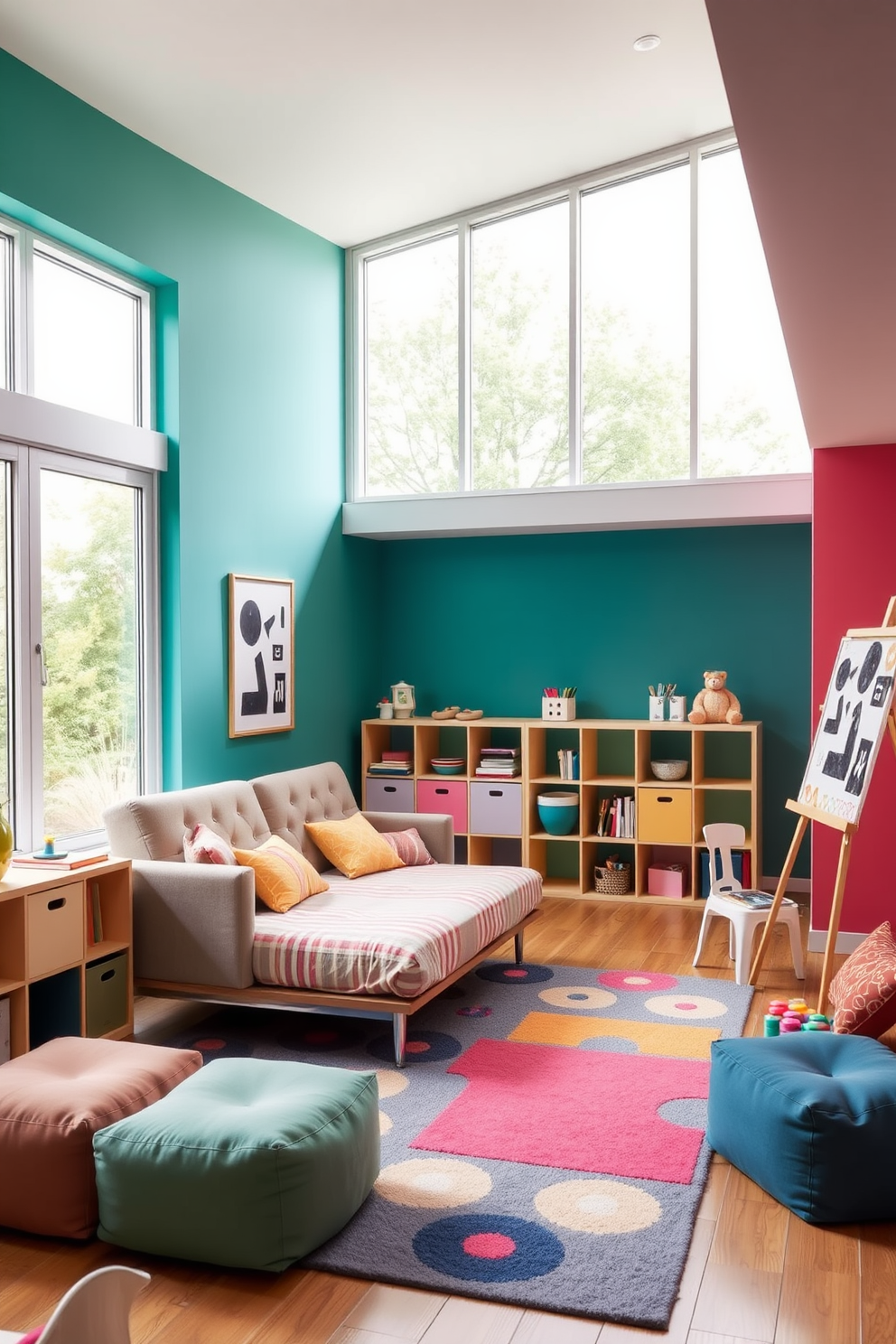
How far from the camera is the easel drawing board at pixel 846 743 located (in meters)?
3.99

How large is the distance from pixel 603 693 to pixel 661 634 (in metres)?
0.49

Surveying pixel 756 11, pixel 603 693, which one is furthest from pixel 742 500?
pixel 756 11

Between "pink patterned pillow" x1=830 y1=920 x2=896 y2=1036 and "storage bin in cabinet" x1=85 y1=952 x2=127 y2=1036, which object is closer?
"pink patterned pillow" x1=830 y1=920 x2=896 y2=1036

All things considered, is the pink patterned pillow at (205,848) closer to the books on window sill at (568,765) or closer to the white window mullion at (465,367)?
the books on window sill at (568,765)

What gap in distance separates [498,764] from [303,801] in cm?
165

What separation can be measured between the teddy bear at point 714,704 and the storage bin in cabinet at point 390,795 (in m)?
1.73

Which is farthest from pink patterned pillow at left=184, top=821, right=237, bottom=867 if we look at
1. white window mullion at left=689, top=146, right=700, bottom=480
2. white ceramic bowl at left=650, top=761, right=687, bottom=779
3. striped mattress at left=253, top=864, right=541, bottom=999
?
white window mullion at left=689, top=146, right=700, bottom=480

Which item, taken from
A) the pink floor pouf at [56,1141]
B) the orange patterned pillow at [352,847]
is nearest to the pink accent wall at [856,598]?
the orange patterned pillow at [352,847]

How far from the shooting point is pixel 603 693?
684cm

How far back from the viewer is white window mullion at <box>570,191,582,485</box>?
6.46m

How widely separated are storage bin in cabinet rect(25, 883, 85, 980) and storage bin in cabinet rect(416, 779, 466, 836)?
125 inches

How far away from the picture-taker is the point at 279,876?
441cm

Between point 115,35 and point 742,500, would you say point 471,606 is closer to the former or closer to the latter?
point 742,500

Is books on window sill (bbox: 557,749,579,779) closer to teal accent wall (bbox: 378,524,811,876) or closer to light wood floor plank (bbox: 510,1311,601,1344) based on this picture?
teal accent wall (bbox: 378,524,811,876)
